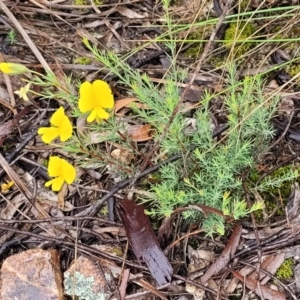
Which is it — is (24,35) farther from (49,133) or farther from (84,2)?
(49,133)

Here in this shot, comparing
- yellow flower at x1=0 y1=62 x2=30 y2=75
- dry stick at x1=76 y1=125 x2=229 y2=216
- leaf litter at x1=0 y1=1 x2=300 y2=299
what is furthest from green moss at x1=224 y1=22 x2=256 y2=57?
yellow flower at x1=0 y1=62 x2=30 y2=75

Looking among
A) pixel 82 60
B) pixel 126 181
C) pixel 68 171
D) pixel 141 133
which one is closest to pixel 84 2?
pixel 82 60

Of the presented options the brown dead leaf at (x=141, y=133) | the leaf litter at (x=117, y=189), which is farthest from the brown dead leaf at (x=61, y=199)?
the brown dead leaf at (x=141, y=133)

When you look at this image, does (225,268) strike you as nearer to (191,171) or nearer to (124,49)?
(191,171)

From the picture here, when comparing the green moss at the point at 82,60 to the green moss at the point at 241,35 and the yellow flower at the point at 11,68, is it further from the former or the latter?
the yellow flower at the point at 11,68

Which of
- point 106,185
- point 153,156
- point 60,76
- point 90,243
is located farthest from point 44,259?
point 60,76

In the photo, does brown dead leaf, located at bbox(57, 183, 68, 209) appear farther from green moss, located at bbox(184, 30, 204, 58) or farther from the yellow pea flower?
green moss, located at bbox(184, 30, 204, 58)

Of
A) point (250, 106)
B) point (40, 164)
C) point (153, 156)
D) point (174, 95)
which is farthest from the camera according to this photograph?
point (40, 164)
